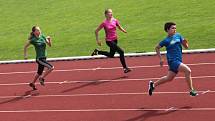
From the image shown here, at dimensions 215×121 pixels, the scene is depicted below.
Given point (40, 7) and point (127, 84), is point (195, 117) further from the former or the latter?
point (40, 7)

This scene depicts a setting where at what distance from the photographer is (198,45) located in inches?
778

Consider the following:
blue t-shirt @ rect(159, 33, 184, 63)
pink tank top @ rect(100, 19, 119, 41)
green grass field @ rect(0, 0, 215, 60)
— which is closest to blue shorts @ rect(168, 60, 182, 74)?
blue t-shirt @ rect(159, 33, 184, 63)

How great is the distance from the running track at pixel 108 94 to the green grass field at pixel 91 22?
2964 millimetres

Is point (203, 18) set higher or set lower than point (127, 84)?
higher

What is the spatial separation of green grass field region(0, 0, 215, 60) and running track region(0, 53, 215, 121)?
296 centimetres

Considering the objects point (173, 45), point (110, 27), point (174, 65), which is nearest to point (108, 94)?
Answer: point (110, 27)

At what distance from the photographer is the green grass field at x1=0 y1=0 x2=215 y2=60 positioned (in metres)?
22.1

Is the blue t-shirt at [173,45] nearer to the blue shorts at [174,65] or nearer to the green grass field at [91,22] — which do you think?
the blue shorts at [174,65]

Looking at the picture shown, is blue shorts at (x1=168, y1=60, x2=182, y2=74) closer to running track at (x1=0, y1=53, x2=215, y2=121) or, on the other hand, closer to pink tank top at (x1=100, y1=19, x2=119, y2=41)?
running track at (x1=0, y1=53, x2=215, y2=121)

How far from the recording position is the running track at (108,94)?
1190cm

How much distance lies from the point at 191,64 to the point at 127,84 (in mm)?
2730

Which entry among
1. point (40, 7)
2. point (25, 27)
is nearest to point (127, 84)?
point (25, 27)

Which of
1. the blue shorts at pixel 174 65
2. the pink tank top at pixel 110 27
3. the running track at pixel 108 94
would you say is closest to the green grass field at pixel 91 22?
the running track at pixel 108 94

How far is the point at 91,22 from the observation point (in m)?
28.3
